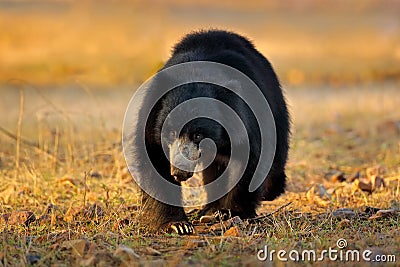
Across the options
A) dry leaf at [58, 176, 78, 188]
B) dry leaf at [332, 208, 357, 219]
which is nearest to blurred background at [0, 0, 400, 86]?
dry leaf at [58, 176, 78, 188]

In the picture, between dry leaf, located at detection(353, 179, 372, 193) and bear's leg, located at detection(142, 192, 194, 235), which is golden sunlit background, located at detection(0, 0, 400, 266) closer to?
dry leaf, located at detection(353, 179, 372, 193)

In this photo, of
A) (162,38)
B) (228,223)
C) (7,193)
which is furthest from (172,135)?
(162,38)

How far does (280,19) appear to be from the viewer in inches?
1247

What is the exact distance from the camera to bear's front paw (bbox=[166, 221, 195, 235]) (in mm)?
5039

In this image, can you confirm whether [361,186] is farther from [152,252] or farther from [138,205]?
[152,252]

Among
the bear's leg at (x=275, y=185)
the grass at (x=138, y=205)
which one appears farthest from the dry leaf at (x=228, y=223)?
the bear's leg at (x=275, y=185)

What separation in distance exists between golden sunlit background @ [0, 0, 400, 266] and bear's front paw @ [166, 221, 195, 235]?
8.7 inches

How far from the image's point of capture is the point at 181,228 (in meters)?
5.05

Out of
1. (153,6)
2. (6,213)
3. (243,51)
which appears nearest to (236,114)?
(243,51)

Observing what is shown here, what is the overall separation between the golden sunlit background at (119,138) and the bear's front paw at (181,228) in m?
0.22

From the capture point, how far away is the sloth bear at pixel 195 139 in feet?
16.2

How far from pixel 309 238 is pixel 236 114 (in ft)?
3.34

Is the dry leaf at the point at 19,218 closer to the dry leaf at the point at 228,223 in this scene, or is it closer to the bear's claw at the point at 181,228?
the bear's claw at the point at 181,228

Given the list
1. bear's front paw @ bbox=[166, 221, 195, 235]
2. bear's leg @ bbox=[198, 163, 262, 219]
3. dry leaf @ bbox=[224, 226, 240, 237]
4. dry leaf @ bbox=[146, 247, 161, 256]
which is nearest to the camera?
dry leaf @ bbox=[146, 247, 161, 256]
